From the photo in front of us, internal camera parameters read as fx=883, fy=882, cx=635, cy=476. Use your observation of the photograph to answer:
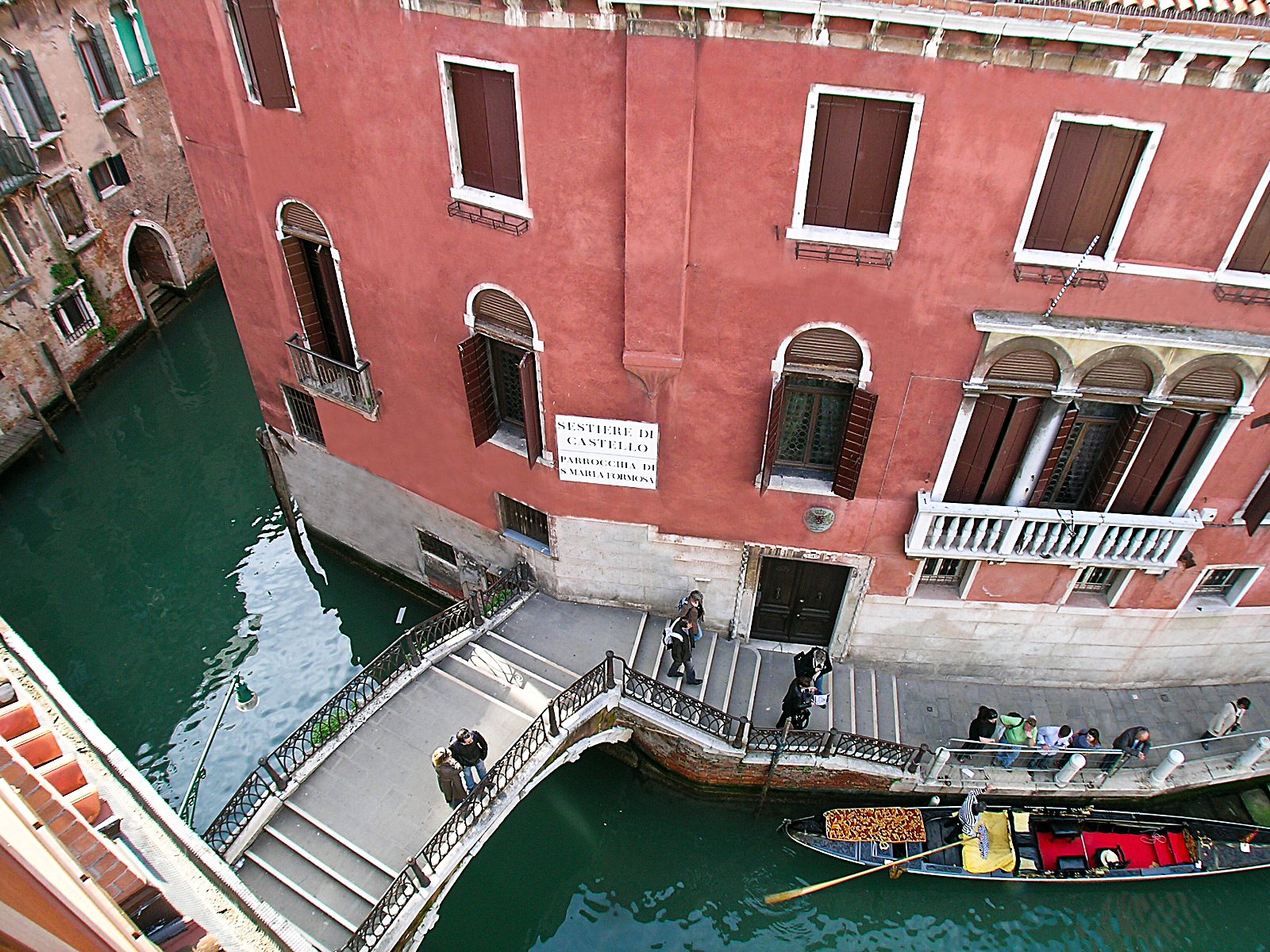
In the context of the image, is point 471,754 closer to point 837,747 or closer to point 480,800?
point 480,800

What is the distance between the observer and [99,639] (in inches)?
786

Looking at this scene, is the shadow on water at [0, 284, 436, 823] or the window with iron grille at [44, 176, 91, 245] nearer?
the shadow on water at [0, 284, 436, 823]

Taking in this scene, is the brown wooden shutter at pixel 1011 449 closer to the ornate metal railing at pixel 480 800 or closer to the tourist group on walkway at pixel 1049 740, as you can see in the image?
the tourist group on walkway at pixel 1049 740

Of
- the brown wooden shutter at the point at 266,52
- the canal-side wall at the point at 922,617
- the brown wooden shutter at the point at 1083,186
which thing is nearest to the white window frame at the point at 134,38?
the brown wooden shutter at the point at 266,52

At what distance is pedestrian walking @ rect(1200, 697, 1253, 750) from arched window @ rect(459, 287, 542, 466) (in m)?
13.0

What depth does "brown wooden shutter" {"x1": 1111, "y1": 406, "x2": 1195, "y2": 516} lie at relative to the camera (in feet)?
42.4

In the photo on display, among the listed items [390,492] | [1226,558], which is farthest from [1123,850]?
[390,492]

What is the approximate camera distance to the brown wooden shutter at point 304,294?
15195 millimetres

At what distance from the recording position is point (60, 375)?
82.3ft

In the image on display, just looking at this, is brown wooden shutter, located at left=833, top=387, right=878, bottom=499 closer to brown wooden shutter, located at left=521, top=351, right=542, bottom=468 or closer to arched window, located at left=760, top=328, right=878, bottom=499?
arched window, located at left=760, top=328, right=878, bottom=499

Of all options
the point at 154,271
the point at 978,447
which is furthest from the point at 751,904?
the point at 154,271

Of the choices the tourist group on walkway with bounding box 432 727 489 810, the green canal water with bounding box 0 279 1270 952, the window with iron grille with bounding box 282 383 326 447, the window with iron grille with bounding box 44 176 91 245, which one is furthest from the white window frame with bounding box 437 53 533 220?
the window with iron grille with bounding box 44 176 91 245

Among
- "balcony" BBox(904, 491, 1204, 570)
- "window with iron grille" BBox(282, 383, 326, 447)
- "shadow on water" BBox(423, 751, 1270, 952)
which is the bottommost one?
"shadow on water" BBox(423, 751, 1270, 952)

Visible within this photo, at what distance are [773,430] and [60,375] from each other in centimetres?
2189
